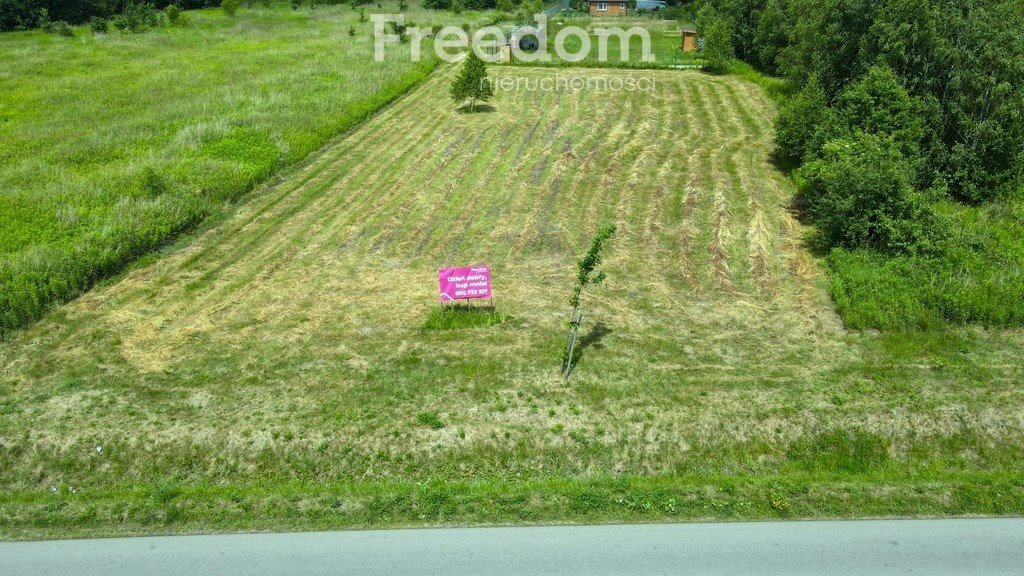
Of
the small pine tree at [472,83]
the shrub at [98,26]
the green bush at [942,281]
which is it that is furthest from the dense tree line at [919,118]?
the shrub at [98,26]

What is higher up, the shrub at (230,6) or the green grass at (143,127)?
the shrub at (230,6)

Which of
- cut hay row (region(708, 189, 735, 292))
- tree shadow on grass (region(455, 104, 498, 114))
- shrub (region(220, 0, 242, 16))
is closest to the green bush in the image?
cut hay row (region(708, 189, 735, 292))

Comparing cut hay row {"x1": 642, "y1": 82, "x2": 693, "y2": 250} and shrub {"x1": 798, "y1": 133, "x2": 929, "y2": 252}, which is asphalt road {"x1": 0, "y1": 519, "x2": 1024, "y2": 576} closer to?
shrub {"x1": 798, "y1": 133, "x2": 929, "y2": 252}

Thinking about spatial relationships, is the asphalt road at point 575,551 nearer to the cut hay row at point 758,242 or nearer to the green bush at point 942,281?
the green bush at point 942,281

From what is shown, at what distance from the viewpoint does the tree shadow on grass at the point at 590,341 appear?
1446cm

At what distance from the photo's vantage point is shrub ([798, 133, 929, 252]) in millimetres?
17391

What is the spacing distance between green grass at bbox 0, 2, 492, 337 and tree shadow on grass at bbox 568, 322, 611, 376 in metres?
12.6

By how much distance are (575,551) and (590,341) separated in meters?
5.79

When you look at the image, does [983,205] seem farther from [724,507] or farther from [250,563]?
[250,563]

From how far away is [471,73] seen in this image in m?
31.4

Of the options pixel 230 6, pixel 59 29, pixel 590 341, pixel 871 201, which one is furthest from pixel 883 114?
pixel 230 6

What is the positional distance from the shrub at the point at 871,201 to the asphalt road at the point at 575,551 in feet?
28.9

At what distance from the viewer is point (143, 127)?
28469mm

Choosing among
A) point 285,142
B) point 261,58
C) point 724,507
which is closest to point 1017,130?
point 724,507
